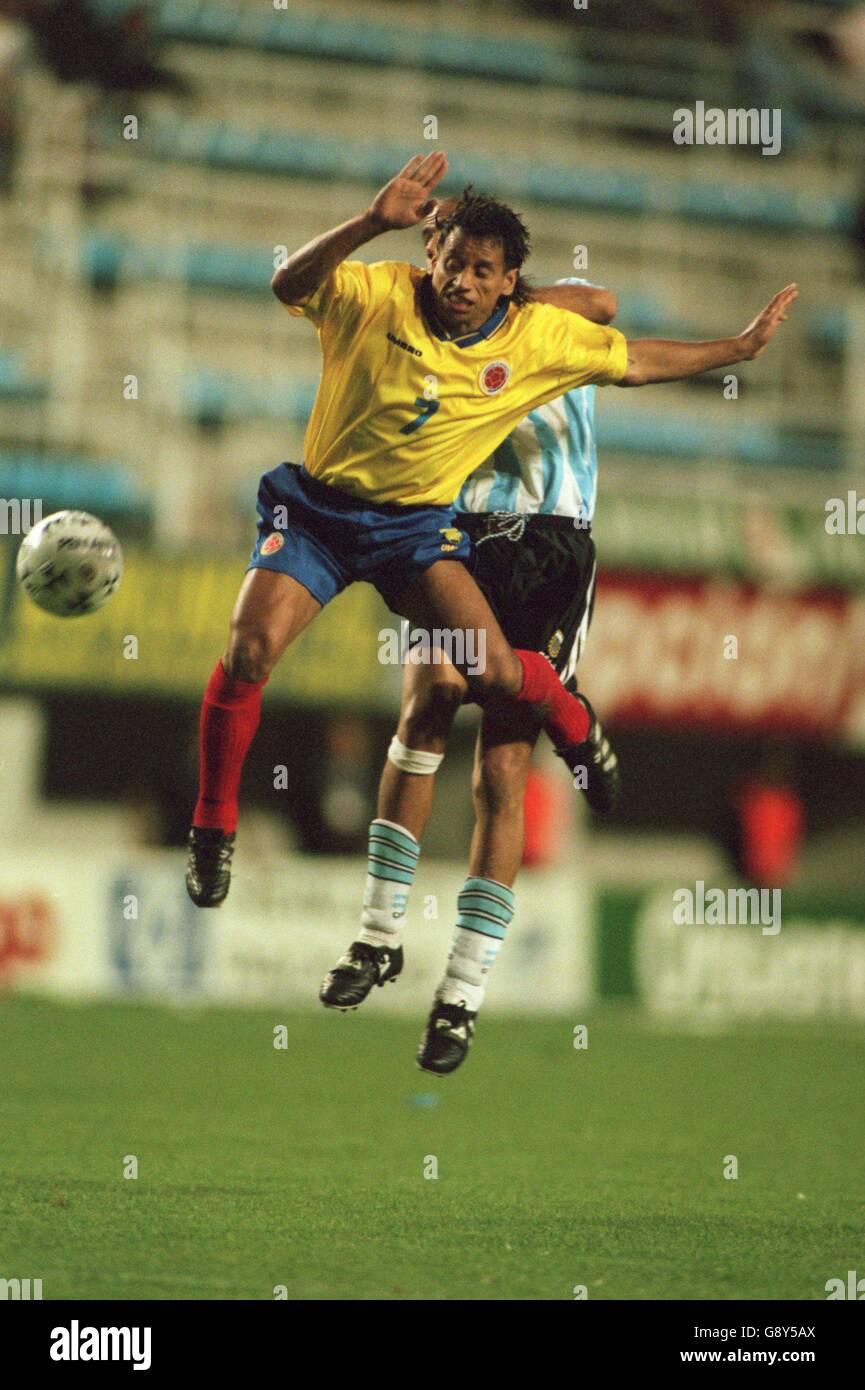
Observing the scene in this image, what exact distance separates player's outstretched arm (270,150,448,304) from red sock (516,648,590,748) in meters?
1.78

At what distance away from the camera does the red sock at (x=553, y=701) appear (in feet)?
26.6

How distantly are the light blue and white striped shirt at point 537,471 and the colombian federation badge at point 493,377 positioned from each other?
2.75 feet

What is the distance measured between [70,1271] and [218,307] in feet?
62.1

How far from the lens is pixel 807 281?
27.6m

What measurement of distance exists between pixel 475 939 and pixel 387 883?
42cm

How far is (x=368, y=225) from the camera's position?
6.92m

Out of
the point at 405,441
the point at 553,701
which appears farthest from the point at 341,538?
the point at 553,701

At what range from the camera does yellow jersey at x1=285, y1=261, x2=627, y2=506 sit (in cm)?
759

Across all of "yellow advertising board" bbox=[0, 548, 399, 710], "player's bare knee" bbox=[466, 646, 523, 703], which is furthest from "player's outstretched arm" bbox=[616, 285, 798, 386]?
"yellow advertising board" bbox=[0, 548, 399, 710]

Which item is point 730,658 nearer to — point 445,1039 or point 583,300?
point 583,300

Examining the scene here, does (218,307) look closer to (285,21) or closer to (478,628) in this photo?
(285,21)

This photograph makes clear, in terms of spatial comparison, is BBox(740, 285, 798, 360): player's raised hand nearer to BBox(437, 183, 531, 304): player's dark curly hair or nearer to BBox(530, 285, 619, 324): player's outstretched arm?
BBox(530, 285, 619, 324): player's outstretched arm
